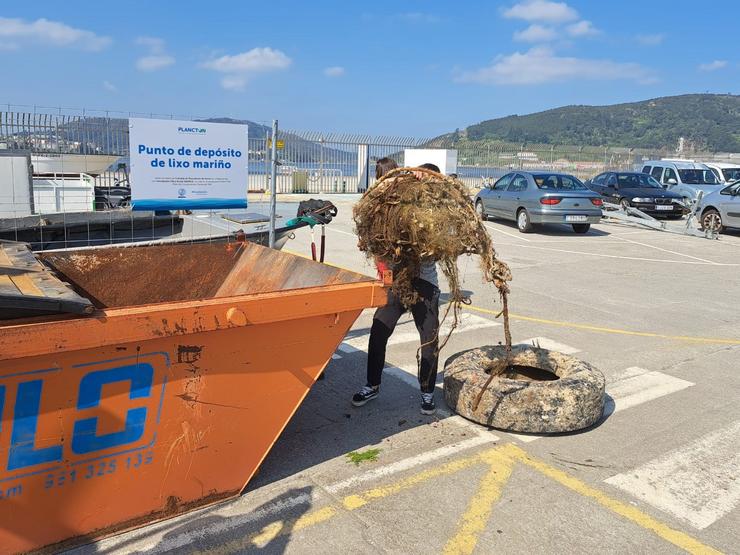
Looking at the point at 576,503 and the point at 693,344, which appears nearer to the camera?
the point at 576,503

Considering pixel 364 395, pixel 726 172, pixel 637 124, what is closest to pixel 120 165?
pixel 364 395

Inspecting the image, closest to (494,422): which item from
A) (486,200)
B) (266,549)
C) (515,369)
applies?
(515,369)

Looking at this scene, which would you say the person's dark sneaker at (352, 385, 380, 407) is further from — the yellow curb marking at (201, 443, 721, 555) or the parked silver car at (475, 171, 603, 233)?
the parked silver car at (475, 171, 603, 233)

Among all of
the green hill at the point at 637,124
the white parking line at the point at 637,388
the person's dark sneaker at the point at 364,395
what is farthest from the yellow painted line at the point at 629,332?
the green hill at the point at 637,124

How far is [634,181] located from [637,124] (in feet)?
459

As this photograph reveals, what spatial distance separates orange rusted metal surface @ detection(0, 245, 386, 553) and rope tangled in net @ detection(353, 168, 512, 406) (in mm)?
495

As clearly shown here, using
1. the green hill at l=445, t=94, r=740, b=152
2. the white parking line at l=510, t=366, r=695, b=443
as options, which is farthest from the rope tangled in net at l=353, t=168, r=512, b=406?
the green hill at l=445, t=94, r=740, b=152

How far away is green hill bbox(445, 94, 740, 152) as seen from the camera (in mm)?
123500

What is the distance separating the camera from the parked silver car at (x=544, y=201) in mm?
15633

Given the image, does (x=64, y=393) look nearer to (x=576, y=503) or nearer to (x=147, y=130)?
(x=576, y=503)

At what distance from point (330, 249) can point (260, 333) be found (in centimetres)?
943

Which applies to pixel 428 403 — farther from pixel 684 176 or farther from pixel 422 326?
pixel 684 176

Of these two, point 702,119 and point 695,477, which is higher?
point 702,119

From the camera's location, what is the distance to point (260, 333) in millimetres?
3152
